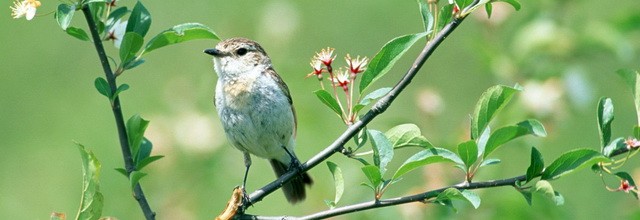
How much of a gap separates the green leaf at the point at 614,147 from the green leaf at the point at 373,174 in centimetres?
56

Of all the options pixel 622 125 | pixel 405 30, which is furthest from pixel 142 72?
pixel 622 125

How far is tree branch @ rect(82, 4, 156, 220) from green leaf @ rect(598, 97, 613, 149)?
3.71 ft

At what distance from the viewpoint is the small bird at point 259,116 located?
4551 millimetres

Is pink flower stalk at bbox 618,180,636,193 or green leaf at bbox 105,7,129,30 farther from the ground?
green leaf at bbox 105,7,129,30

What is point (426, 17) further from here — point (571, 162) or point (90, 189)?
point (90, 189)

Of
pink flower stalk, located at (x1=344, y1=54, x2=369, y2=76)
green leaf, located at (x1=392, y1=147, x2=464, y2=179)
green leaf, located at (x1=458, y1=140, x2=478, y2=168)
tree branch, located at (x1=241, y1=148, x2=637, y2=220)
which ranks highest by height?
pink flower stalk, located at (x1=344, y1=54, x2=369, y2=76)

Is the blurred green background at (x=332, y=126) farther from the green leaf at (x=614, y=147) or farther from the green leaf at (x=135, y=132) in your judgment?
the green leaf at (x=135, y=132)

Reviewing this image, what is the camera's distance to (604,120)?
8.43ft

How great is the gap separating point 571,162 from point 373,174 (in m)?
0.48

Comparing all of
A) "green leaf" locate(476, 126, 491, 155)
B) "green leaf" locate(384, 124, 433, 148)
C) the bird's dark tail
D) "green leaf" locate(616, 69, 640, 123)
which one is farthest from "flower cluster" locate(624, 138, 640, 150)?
the bird's dark tail

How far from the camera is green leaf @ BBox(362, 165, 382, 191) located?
2.49 metres

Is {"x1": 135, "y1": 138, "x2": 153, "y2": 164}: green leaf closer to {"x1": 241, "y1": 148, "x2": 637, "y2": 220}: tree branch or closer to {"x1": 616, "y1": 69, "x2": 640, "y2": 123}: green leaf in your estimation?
{"x1": 241, "y1": 148, "x2": 637, "y2": 220}: tree branch

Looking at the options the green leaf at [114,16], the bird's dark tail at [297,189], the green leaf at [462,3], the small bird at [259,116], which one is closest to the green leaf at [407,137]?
the green leaf at [462,3]

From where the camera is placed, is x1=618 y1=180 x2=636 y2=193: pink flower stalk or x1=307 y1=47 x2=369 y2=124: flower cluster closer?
x1=618 y1=180 x2=636 y2=193: pink flower stalk
